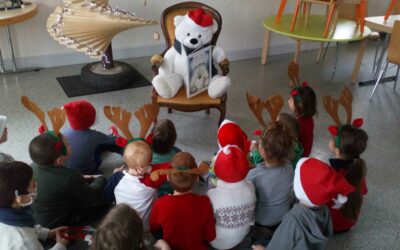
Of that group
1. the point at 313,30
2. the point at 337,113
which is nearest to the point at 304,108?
the point at 337,113

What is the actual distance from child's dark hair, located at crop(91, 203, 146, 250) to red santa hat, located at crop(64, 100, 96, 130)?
1.03 meters

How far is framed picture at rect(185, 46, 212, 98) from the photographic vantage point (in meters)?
2.56

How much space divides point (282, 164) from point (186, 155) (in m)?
0.49

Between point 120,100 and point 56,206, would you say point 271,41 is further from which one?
point 56,206

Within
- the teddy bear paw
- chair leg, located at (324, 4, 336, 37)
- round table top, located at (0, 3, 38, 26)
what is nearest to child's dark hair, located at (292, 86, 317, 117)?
the teddy bear paw

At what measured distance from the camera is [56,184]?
1.69 m

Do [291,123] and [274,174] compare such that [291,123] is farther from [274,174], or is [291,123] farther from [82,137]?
[82,137]

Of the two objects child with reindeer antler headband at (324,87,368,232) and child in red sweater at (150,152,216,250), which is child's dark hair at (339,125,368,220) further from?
child in red sweater at (150,152,216,250)

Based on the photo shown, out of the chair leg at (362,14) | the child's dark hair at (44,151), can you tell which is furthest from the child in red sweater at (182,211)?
the chair leg at (362,14)

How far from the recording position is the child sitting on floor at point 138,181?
1.65 meters

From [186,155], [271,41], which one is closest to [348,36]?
[271,41]

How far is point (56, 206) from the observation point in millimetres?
1771

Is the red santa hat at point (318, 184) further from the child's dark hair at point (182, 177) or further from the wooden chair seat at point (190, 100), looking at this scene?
the wooden chair seat at point (190, 100)

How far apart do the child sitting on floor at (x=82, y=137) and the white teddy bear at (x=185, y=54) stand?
1.90 feet
